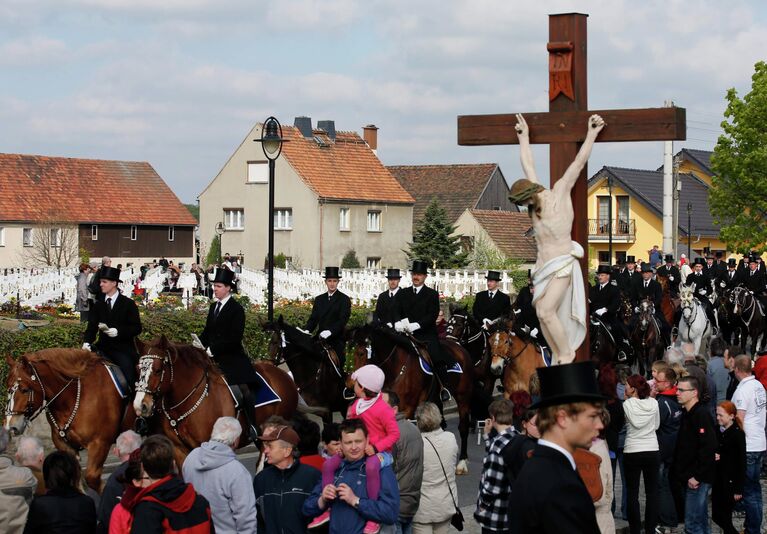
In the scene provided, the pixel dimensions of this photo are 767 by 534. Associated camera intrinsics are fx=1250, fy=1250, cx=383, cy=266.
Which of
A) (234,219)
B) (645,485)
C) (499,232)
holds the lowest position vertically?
(645,485)

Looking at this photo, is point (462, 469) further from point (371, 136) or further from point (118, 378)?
point (371, 136)

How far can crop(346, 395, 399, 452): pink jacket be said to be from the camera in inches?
368

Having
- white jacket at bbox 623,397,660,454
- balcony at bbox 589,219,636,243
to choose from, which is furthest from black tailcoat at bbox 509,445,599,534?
balcony at bbox 589,219,636,243

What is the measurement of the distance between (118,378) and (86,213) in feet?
203

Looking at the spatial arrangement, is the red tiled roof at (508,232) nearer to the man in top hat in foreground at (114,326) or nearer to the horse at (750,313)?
the horse at (750,313)

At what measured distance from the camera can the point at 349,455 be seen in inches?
327

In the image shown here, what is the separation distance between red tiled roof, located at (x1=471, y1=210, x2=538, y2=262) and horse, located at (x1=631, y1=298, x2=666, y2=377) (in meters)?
42.8

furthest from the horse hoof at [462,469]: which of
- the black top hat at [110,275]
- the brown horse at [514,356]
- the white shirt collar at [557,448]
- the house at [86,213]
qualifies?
the house at [86,213]

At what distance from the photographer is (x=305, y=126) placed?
7056 centimetres

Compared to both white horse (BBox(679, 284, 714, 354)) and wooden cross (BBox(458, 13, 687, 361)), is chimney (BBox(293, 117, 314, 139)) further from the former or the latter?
wooden cross (BBox(458, 13, 687, 361))

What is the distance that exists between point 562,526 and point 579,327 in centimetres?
471

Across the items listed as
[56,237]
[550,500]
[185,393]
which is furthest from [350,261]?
[550,500]

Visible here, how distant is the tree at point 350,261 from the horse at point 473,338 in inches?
1781

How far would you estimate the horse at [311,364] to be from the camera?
53.6 feet
